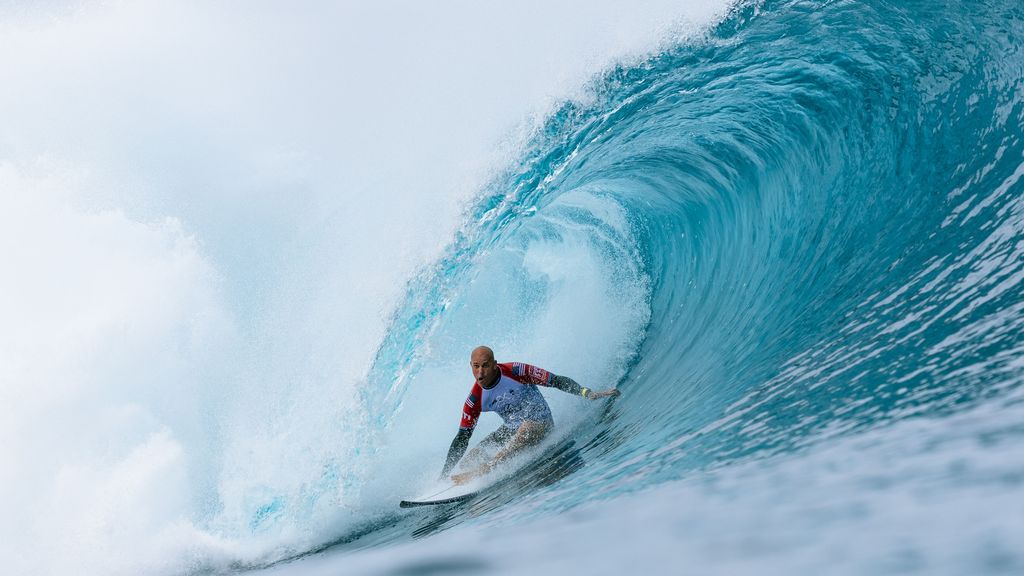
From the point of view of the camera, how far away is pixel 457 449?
653 cm

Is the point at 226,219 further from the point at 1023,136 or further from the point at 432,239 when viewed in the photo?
the point at 1023,136

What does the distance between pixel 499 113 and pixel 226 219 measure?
806cm

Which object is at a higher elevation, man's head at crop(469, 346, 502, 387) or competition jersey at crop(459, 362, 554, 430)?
man's head at crop(469, 346, 502, 387)

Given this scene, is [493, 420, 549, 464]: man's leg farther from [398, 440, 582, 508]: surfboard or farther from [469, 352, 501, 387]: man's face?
[469, 352, 501, 387]: man's face

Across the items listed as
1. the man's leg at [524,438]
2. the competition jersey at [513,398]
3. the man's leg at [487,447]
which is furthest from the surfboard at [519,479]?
the competition jersey at [513,398]

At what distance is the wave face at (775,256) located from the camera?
328 centimetres

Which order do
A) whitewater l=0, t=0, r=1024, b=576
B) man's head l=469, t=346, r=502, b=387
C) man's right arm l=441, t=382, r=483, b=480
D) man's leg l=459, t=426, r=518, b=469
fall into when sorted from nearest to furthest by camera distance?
whitewater l=0, t=0, r=1024, b=576 < man's head l=469, t=346, r=502, b=387 < man's right arm l=441, t=382, r=483, b=480 < man's leg l=459, t=426, r=518, b=469

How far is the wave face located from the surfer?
0.45m

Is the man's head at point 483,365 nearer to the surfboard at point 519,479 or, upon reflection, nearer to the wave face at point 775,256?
the surfboard at point 519,479

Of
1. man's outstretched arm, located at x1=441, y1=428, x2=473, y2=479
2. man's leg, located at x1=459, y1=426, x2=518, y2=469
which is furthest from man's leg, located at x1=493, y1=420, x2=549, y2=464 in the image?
man's outstretched arm, located at x1=441, y1=428, x2=473, y2=479

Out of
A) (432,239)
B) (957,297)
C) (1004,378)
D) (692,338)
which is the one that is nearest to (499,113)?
(432,239)

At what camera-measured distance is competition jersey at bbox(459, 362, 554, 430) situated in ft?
21.2

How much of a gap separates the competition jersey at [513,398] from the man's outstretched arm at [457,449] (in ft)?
0.17

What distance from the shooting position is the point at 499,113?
8344mm
